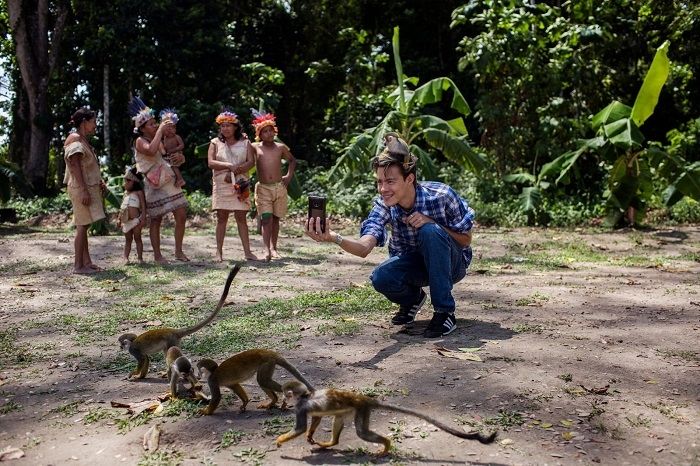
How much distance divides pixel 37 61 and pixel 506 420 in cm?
1531

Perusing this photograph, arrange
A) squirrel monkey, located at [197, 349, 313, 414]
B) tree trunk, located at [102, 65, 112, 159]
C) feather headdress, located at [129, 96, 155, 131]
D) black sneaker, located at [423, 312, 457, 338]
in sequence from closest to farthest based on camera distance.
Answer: squirrel monkey, located at [197, 349, 313, 414]
black sneaker, located at [423, 312, 457, 338]
feather headdress, located at [129, 96, 155, 131]
tree trunk, located at [102, 65, 112, 159]

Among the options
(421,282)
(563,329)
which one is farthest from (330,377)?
(563,329)

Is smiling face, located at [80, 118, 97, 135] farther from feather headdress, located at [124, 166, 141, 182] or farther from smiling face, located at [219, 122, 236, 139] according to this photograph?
smiling face, located at [219, 122, 236, 139]

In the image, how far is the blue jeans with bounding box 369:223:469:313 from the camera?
4.73 metres

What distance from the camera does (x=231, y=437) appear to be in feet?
10.6

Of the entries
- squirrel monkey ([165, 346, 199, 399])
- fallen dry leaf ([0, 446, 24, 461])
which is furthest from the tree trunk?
fallen dry leaf ([0, 446, 24, 461])

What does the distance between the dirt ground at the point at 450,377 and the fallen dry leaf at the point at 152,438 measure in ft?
0.10

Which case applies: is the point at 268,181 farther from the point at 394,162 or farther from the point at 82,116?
the point at 394,162

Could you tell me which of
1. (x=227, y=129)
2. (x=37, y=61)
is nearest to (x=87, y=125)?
(x=227, y=129)

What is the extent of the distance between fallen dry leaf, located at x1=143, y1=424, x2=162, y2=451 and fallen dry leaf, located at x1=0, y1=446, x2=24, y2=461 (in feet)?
1.66

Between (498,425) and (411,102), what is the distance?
389 inches

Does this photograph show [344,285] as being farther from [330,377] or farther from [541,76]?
[541,76]

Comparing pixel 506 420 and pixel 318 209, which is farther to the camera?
pixel 318 209

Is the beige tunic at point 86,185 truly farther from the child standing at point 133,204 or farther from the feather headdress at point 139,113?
the feather headdress at point 139,113
